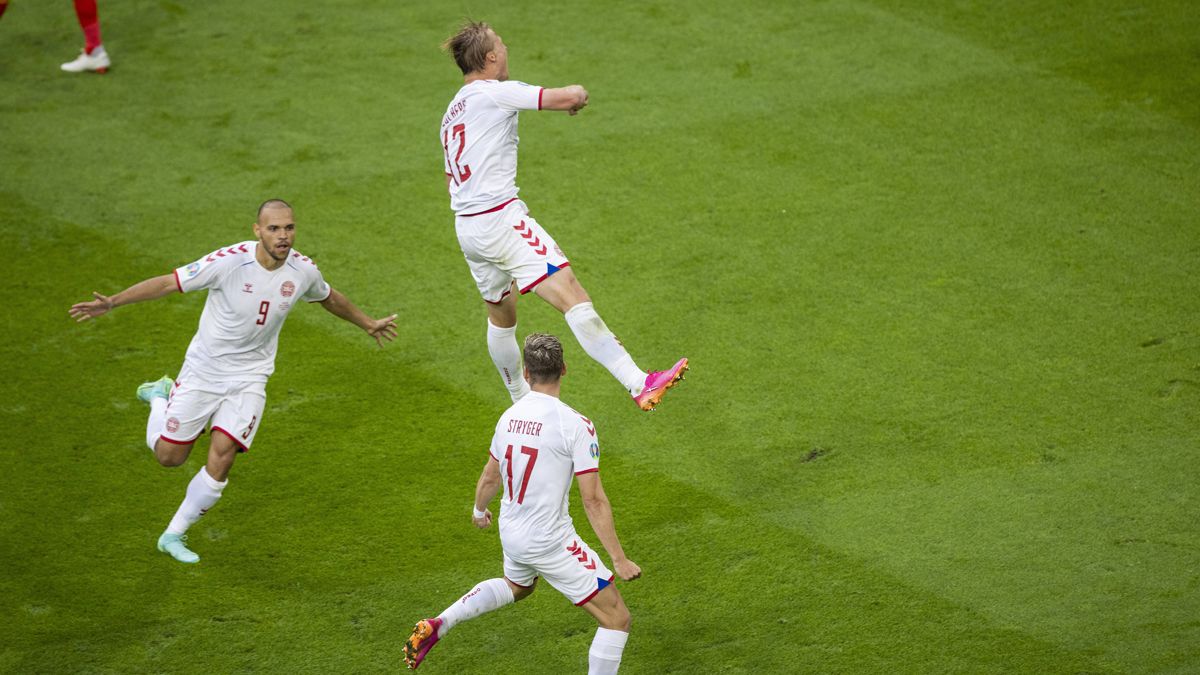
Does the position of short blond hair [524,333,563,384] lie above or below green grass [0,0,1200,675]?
above

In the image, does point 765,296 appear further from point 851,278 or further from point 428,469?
point 428,469

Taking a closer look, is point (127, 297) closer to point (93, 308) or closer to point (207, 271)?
point (93, 308)

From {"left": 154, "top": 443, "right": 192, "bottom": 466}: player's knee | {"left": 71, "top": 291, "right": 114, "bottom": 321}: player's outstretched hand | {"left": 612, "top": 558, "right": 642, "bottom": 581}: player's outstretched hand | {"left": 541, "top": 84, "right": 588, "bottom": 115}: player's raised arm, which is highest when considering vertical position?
{"left": 541, "top": 84, "right": 588, "bottom": 115}: player's raised arm

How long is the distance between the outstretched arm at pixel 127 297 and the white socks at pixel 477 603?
244 centimetres

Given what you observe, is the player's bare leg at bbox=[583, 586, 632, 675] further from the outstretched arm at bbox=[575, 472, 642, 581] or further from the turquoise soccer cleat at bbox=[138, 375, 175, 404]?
the turquoise soccer cleat at bbox=[138, 375, 175, 404]

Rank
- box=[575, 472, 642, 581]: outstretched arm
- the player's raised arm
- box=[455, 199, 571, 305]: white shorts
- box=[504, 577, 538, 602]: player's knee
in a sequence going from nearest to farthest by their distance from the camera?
box=[575, 472, 642, 581]: outstretched arm < box=[504, 577, 538, 602]: player's knee < the player's raised arm < box=[455, 199, 571, 305]: white shorts

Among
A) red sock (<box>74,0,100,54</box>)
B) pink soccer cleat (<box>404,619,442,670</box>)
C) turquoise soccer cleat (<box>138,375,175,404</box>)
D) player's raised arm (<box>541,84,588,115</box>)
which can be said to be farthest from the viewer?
red sock (<box>74,0,100,54</box>)

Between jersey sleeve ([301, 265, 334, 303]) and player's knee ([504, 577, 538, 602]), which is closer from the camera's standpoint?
player's knee ([504, 577, 538, 602])

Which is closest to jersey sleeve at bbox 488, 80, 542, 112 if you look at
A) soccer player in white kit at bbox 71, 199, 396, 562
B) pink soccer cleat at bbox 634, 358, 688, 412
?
soccer player in white kit at bbox 71, 199, 396, 562

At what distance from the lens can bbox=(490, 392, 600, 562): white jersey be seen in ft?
20.8

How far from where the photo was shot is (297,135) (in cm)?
1298

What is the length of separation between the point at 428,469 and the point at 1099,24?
9.90 metres

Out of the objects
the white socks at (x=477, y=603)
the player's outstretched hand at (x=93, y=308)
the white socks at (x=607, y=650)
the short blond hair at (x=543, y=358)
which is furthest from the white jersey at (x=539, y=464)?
the player's outstretched hand at (x=93, y=308)

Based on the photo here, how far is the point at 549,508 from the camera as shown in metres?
6.47
